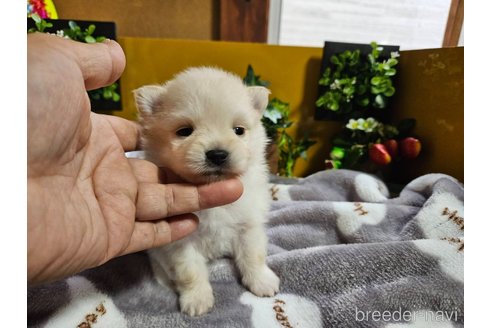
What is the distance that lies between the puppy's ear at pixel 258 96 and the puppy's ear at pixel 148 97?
1.21 feet

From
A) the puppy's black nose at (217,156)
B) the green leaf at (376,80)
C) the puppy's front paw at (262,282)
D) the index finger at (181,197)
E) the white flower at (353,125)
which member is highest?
the green leaf at (376,80)

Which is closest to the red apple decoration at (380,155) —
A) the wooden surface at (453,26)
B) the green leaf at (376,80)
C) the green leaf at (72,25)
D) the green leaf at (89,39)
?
the green leaf at (376,80)

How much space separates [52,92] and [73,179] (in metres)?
0.31

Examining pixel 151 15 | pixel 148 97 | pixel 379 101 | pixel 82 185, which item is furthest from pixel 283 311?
pixel 151 15

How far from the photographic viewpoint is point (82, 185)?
1.04 meters

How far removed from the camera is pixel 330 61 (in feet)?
7.72

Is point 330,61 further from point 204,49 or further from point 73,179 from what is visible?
point 73,179

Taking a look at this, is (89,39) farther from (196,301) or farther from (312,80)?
(196,301)

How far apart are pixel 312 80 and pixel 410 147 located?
2.91 ft

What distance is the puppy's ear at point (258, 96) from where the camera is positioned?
52.7 inches

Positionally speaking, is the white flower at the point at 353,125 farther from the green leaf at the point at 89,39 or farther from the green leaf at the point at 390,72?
the green leaf at the point at 89,39

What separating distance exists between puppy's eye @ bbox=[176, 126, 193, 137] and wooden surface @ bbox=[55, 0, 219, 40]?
149cm

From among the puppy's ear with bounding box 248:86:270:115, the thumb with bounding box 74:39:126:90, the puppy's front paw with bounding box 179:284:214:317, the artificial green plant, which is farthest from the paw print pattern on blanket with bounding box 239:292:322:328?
the artificial green plant

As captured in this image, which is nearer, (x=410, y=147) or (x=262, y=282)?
(x=262, y=282)
